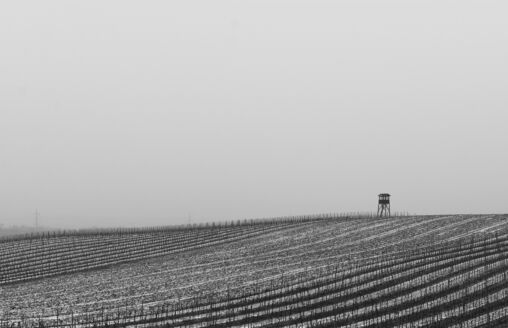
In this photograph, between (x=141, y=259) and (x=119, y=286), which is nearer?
(x=119, y=286)

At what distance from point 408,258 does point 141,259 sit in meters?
27.7

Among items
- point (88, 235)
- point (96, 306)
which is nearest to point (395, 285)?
point (96, 306)

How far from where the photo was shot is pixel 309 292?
39906 millimetres

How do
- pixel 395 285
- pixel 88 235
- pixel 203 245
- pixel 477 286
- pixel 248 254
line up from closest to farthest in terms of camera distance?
pixel 477 286 → pixel 395 285 → pixel 248 254 → pixel 203 245 → pixel 88 235

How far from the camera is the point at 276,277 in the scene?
47.1 metres

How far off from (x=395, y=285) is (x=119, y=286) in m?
20.1

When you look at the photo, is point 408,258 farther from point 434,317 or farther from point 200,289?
point 434,317

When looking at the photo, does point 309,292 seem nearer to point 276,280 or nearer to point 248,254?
point 276,280

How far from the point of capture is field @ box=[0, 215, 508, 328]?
3362cm

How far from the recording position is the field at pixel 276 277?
3362 cm

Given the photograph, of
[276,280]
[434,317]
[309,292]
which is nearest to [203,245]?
[276,280]

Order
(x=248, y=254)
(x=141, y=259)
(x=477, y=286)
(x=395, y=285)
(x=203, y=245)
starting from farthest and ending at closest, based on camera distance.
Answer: (x=203, y=245)
(x=141, y=259)
(x=248, y=254)
(x=395, y=285)
(x=477, y=286)

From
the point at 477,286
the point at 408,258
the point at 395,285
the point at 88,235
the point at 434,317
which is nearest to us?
the point at 434,317

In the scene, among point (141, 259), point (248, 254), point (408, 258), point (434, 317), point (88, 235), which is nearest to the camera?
point (434, 317)
